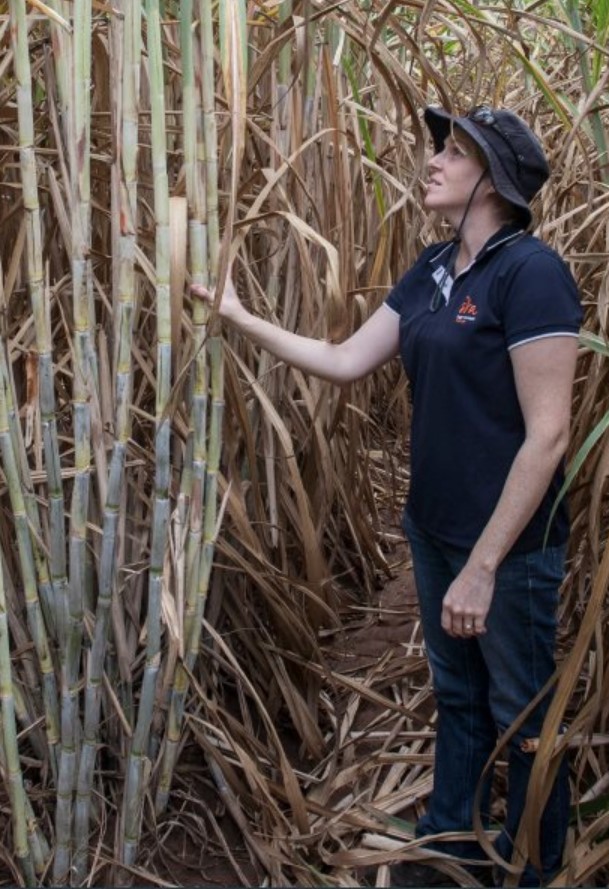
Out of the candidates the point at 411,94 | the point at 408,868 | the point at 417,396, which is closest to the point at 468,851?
the point at 408,868

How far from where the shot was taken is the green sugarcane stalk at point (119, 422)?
1.57 metres

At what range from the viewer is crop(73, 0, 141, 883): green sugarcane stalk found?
5.16ft

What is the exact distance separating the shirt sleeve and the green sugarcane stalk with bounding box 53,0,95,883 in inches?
23.3

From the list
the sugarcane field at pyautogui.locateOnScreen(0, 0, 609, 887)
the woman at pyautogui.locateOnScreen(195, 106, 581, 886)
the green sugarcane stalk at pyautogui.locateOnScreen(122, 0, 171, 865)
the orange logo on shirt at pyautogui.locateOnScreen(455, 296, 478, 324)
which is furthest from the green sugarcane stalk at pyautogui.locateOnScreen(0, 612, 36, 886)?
the orange logo on shirt at pyautogui.locateOnScreen(455, 296, 478, 324)

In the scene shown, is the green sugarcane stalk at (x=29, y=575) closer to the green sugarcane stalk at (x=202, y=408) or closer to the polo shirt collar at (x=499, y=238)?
the green sugarcane stalk at (x=202, y=408)

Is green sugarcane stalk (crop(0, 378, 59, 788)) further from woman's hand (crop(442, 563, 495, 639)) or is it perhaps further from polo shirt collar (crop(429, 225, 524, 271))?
polo shirt collar (crop(429, 225, 524, 271))

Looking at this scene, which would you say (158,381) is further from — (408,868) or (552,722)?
(408,868)

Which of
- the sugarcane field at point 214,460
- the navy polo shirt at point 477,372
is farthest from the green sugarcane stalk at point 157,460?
the navy polo shirt at point 477,372

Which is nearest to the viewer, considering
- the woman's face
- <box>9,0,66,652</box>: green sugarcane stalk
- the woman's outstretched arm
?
<box>9,0,66,652</box>: green sugarcane stalk

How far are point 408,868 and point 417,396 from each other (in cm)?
82

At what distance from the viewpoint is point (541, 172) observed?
177 cm

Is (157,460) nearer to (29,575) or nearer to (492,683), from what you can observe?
(29,575)

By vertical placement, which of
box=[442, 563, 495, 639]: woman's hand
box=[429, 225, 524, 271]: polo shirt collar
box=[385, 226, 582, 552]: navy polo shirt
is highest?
box=[429, 225, 524, 271]: polo shirt collar

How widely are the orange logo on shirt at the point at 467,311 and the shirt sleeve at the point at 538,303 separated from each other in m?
0.05
